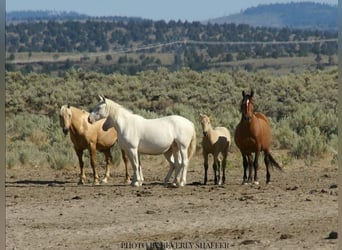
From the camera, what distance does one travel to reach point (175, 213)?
54.7 ft

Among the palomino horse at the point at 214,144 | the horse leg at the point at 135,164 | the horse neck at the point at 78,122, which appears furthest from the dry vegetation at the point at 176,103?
the palomino horse at the point at 214,144

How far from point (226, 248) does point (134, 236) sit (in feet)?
5.59

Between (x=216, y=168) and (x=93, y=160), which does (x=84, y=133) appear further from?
(x=216, y=168)

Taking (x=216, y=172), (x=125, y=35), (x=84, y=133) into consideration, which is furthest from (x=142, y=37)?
(x=216, y=172)

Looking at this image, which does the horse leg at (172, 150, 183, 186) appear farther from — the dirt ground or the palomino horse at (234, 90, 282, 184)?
the palomino horse at (234, 90, 282, 184)

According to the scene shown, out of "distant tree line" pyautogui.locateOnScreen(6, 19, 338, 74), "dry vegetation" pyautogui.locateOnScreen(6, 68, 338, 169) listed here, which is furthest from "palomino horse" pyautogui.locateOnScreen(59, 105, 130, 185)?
"distant tree line" pyautogui.locateOnScreen(6, 19, 338, 74)

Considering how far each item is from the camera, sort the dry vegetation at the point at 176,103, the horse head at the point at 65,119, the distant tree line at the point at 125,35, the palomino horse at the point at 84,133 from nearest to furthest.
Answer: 1. the horse head at the point at 65,119
2. the palomino horse at the point at 84,133
3. the dry vegetation at the point at 176,103
4. the distant tree line at the point at 125,35

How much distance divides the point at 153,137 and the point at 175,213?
136 inches

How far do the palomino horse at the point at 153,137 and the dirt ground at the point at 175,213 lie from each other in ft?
1.47

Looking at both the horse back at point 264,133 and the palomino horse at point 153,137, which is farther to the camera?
the horse back at point 264,133

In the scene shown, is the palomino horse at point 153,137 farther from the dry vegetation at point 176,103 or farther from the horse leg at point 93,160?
the dry vegetation at point 176,103

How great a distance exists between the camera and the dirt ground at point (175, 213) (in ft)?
46.1

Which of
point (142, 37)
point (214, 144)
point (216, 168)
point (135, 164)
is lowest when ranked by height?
point (142, 37)

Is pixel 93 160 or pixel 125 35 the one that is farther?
pixel 125 35
